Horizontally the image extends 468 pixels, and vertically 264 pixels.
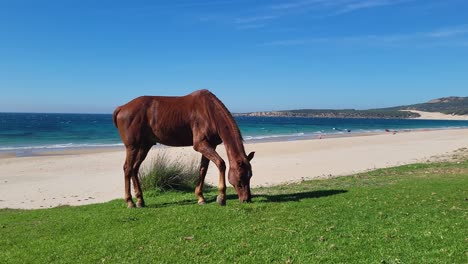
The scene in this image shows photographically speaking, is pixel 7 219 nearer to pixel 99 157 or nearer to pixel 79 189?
pixel 79 189

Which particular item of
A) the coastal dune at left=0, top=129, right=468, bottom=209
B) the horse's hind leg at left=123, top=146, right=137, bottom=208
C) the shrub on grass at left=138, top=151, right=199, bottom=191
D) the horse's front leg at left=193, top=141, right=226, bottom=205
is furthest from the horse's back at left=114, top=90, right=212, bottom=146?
the coastal dune at left=0, top=129, right=468, bottom=209

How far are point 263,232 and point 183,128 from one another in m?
3.79

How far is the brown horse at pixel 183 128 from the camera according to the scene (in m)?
9.23

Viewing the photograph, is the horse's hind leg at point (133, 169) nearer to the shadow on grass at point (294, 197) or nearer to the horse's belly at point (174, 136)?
the horse's belly at point (174, 136)

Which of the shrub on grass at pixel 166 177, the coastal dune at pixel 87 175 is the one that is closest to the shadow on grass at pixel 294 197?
the shrub on grass at pixel 166 177

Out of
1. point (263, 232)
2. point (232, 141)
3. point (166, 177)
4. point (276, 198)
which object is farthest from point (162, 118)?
point (166, 177)

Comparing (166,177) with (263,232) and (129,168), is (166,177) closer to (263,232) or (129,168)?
(129,168)

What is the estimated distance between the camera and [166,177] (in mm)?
14445

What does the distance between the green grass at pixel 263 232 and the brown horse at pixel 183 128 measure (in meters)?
0.94

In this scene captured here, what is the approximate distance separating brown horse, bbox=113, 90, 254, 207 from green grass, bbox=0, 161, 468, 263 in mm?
941

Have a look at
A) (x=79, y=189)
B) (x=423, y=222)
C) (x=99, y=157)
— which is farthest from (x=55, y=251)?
(x=99, y=157)

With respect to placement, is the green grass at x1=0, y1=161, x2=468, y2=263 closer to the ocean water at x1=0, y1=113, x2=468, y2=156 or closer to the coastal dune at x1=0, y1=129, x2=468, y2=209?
the coastal dune at x1=0, y1=129, x2=468, y2=209

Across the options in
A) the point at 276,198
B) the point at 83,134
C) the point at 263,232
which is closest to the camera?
the point at 263,232

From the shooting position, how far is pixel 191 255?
20.2ft
